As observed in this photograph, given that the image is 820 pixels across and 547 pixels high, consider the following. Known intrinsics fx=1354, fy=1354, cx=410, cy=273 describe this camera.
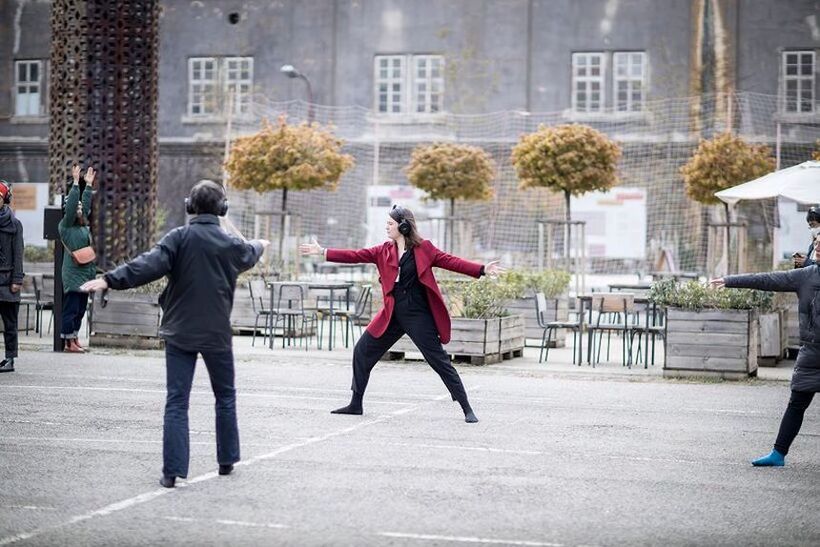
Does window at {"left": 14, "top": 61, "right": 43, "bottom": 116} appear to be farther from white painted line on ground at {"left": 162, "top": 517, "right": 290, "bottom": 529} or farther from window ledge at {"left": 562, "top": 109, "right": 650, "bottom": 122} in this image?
white painted line on ground at {"left": 162, "top": 517, "right": 290, "bottom": 529}

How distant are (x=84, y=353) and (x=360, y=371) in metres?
6.84

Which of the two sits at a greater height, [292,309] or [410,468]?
[292,309]

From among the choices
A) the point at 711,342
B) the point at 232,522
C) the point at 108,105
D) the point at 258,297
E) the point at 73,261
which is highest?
the point at 108,105

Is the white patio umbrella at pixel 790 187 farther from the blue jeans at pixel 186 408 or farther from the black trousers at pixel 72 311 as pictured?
the blue jeans at pixel 186 408

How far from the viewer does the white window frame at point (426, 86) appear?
42156 mm

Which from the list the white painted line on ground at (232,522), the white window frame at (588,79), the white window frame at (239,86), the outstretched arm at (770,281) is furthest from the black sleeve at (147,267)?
the white window frame at (239,86)

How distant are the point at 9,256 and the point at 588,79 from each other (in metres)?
29.2

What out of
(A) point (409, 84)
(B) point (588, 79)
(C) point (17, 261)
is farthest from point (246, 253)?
(A) point (409, 84)

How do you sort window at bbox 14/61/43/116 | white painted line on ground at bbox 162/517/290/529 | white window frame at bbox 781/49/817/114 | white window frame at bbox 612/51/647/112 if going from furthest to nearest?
window at bbox 14/61/43/116
white window frame at bbox 612/51/647/112
white window frame at bbox 781/49/817/114
white painted line on ground at bbox 162/517/290/529

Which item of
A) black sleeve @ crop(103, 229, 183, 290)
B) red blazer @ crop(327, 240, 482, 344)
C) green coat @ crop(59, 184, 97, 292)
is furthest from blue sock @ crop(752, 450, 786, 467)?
green coat @ crop(59, 184, 97, 292)

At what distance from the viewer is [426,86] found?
42.2m

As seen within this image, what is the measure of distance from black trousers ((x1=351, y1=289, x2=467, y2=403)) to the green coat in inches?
253

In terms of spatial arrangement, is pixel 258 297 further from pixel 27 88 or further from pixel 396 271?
pixel 27 88

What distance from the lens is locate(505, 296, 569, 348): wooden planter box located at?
Answer: 2058 cm
